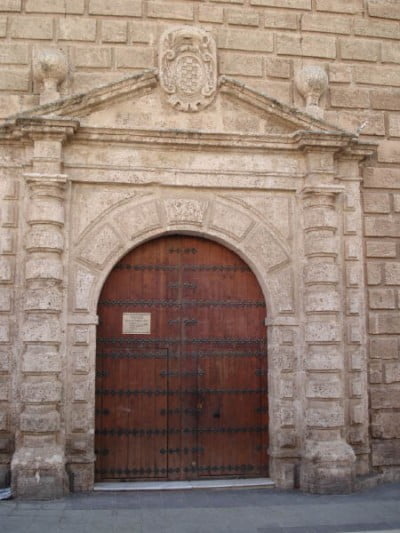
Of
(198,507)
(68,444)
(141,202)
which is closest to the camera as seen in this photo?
(198,507)

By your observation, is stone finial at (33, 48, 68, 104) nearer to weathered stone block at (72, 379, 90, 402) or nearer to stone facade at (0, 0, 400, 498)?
stone facade at (0, 0, 400, 498)

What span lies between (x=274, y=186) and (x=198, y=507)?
11.1 feet

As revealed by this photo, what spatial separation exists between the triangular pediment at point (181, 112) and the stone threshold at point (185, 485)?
12.1 feet

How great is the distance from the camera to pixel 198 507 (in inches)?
230

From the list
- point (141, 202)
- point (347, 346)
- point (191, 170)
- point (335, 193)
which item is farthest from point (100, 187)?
point (347, 346)

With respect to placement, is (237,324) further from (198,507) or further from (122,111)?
(122,111)

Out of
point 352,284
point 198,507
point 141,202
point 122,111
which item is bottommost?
point 198,507

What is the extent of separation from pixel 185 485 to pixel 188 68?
14.6 ft

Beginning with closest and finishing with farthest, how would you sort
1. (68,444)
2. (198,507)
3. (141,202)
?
(198,507) < (68,444) < (141,202)

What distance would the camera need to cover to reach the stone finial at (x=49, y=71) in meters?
6.53

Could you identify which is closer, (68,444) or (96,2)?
(68,444)

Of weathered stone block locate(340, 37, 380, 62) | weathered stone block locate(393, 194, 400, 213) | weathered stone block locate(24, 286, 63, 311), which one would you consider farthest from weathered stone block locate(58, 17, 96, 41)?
weathered stone block locate(393, 194, 400, 213)

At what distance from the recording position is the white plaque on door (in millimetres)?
6703

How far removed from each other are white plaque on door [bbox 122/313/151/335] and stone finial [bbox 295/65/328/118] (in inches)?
115
